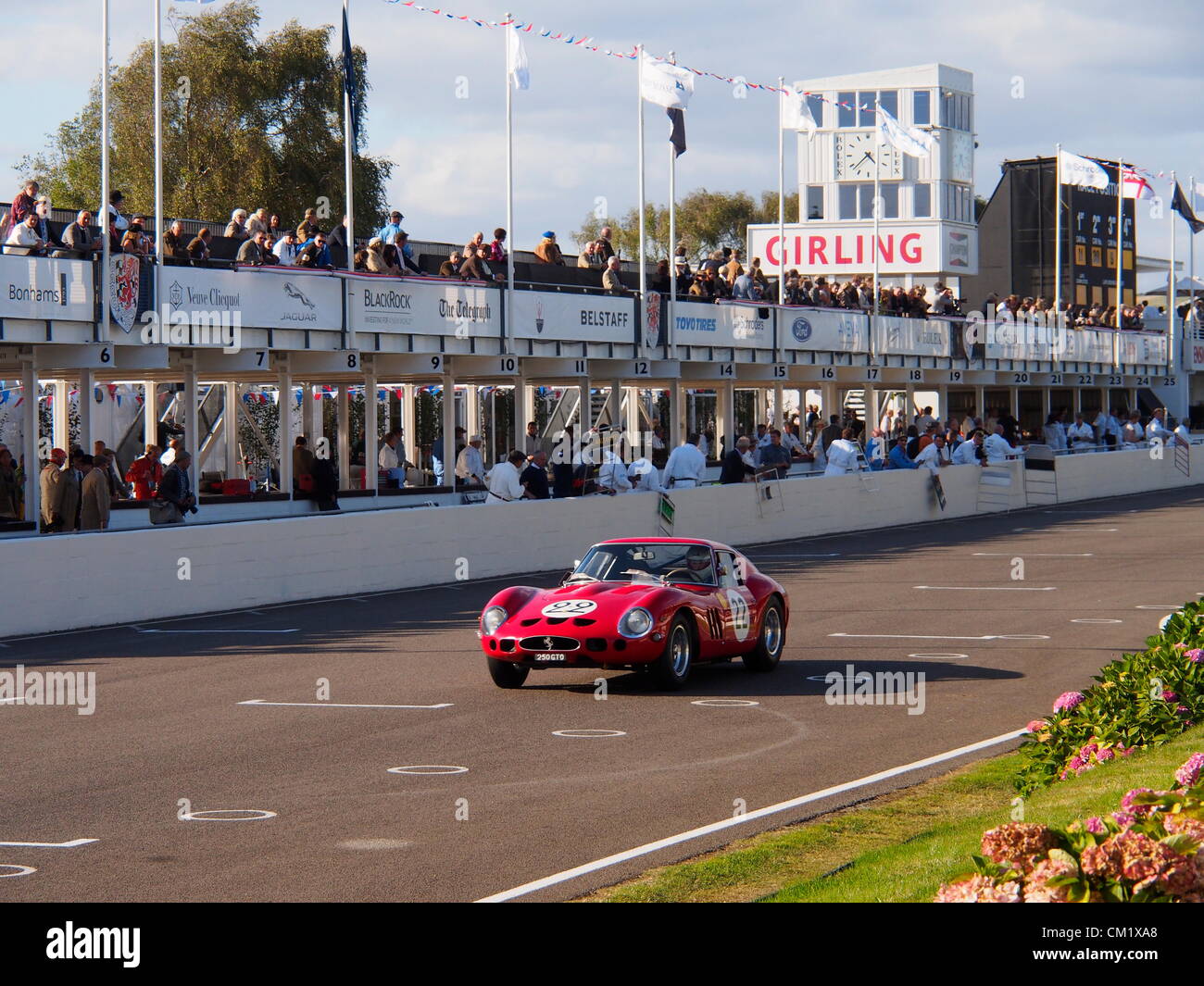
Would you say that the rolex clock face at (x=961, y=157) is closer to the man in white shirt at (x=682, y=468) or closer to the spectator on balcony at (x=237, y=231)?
the man in white shirt at (x=682, y=468)

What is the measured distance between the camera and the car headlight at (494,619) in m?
14.3

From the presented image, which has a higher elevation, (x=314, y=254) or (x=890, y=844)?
(x=314, y=254)

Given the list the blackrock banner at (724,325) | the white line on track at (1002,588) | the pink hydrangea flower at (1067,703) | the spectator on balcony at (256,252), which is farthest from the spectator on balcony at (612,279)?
the pink hydrangea flower at (1067,703)

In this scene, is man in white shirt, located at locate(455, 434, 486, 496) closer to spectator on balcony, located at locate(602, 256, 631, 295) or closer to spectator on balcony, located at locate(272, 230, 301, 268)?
spectator on balcony, located at locate(602, 256, 631, 295)

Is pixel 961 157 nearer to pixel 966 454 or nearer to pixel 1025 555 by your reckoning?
pixel 966 454

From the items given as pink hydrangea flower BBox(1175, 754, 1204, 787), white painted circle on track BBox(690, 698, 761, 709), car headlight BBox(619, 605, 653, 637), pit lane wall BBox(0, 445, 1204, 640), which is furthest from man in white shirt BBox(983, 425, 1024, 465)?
pink hydrangea flower BBox(1175, 754, 1204, 787)

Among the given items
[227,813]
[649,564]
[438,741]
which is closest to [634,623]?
[649,564]

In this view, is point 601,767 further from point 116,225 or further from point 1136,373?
point 1136,373

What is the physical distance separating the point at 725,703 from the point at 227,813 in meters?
5.45

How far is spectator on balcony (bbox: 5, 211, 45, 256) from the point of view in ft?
76.6

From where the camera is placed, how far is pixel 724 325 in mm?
39469

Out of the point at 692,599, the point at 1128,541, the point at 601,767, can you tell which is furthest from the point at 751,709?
the point at 1128,541
